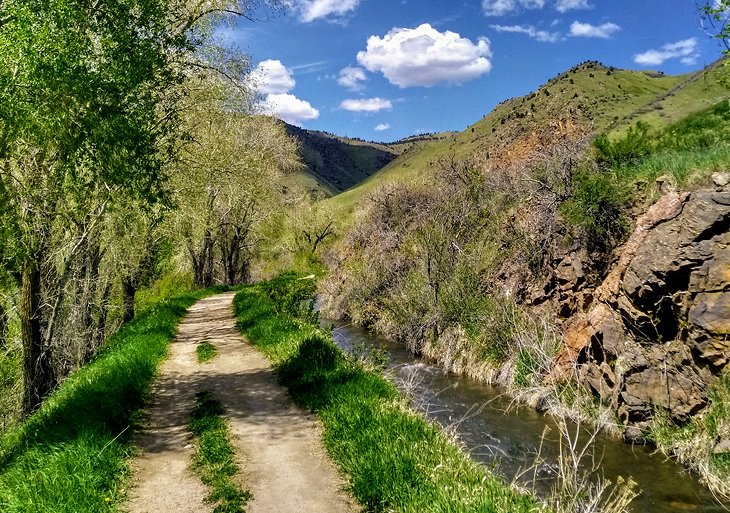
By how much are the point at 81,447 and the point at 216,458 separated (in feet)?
5.27

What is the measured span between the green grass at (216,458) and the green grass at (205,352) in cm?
330

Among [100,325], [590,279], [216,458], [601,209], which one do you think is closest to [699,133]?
[601,209]

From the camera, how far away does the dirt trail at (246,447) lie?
221 inches

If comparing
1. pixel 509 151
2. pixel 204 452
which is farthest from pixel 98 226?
pixel 509 151

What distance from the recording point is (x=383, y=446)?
20.5 feet

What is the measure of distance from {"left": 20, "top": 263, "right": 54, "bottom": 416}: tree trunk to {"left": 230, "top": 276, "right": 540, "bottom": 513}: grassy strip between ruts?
22.3 ft

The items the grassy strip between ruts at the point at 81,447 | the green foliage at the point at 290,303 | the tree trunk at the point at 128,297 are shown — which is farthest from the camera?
the tree trunk at the point at 128,297

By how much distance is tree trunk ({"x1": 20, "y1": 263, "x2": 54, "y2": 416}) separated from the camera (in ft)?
42.5

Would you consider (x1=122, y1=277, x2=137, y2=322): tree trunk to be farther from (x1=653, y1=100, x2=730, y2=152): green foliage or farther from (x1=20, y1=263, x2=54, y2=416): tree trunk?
(x1=653, y1=100, x2=730, y2=152): green foliage

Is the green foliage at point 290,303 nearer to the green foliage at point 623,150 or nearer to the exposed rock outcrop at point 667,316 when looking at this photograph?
the exposed rock outcrop at point 667,316

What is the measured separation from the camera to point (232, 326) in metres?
16.9

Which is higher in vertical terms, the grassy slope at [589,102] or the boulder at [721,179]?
the grassy slope at [589,102]

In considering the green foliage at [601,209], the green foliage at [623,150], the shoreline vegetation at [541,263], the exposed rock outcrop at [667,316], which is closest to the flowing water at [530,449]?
the shoreline vegetation at [541,263]

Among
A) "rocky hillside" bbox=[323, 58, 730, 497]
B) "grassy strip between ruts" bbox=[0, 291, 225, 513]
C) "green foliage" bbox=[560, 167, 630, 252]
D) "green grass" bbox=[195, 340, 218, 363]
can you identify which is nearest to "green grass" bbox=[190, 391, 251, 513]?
"grassy strip between ruts" bbox=[0, 291, 225, 513]
